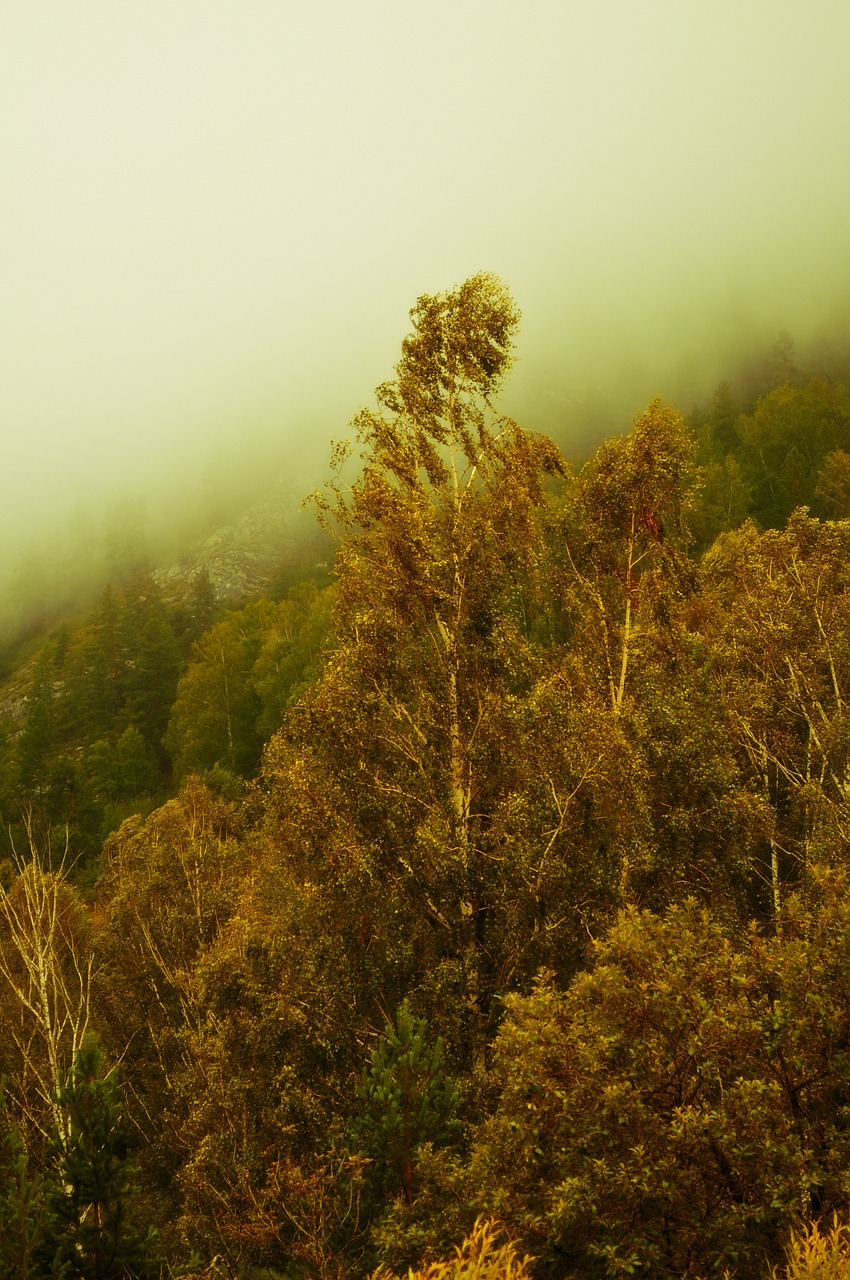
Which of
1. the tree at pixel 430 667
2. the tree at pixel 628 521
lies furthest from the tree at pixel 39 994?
the tree at pixel 628 521

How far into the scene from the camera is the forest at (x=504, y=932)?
7.92 metres

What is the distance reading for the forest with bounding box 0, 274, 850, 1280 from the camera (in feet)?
26.0

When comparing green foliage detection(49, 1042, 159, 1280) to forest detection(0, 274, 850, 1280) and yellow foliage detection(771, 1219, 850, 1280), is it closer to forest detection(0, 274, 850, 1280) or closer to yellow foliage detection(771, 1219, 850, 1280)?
forest detection(0, 274, 850, 1280)

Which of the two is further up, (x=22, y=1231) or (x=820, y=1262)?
(x=22, y=1231)

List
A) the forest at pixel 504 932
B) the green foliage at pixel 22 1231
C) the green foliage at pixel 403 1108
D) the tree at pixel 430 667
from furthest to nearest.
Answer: the tree at pixel 430 667, the green foliage at pixel 403 1108, the green foliage at pixel 22 1231, the forest at pixel 504 932

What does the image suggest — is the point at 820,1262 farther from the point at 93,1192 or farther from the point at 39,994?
the point at 39,994

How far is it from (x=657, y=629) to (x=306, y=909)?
10336 millimetres

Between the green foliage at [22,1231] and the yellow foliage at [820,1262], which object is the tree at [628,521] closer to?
the yellow foliage at [820,1262]

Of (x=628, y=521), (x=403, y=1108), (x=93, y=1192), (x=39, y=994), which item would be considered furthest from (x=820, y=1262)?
(x=39, y=994)

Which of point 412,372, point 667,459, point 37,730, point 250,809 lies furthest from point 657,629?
point 37,730

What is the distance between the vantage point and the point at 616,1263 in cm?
692

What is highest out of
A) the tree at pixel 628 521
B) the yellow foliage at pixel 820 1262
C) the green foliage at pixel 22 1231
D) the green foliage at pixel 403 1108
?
the tree at pixel 628 521

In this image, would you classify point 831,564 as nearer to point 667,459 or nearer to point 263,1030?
point 667,459

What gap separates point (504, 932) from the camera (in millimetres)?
13836
